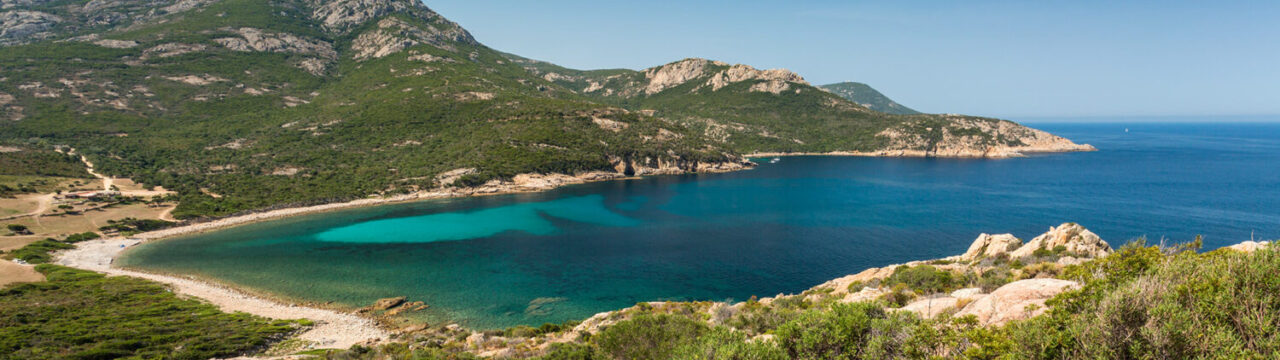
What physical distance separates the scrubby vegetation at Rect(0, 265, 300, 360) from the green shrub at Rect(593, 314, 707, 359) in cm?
2595

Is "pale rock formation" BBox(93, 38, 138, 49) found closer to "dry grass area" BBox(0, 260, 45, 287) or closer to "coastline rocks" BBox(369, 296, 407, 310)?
"dry grass area" BBox(0, 260, 45, 287)

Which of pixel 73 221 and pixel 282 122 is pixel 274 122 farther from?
pixel 73 221

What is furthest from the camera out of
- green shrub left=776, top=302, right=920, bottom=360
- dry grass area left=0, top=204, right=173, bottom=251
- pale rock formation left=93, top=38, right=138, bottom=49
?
pale rock formation left=93, top=38, right=138, bottom=49

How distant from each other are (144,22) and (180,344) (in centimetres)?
25526

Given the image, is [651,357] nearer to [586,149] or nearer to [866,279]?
[866,279]

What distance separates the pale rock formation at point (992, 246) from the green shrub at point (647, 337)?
26.0m

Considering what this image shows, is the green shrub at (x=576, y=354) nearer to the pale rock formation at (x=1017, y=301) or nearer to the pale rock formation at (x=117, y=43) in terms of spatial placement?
the pale rock formation at (x=1017, y=301)

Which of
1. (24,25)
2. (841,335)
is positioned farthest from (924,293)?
(24,25)

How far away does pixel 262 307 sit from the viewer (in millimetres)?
42500

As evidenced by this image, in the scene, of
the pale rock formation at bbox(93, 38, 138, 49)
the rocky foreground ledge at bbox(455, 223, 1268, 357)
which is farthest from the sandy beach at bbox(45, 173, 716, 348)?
the pale rock formation at bbox(93, 38, 138, 49)

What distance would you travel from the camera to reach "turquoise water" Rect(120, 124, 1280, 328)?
157 feet

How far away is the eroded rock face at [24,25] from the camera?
7224 inches

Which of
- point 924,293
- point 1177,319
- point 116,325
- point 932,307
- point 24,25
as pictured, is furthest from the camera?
point 24,25

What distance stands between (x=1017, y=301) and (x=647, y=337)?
13.6 m
